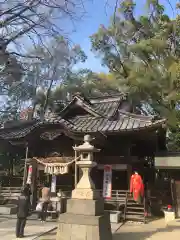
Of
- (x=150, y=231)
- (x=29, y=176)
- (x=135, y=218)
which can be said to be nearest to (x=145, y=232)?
(x=150, y=231)

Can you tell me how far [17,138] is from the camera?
51.0 ft

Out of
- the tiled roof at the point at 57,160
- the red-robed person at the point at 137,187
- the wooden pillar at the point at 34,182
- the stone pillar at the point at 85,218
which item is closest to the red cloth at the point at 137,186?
the red-robed person at the point at 137,187

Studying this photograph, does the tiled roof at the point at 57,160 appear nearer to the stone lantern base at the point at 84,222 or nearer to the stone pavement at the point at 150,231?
the stone pavement at the point at 150,231

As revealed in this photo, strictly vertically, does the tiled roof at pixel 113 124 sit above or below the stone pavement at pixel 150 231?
above

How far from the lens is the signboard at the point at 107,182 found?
13.3 m

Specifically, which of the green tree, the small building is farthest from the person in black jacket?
the green tree

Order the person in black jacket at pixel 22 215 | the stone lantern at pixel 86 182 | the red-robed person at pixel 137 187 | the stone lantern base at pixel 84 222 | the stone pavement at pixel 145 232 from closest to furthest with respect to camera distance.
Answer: the stone lantern base at pixel 84 222
the stone lantern at pixel 86 182
the person in black jacket at pixel 22 215
the stone pavement at pixel 145 232
the red-robed person at pixel 137 187

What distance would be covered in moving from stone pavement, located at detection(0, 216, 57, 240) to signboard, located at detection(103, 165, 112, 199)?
123 inches

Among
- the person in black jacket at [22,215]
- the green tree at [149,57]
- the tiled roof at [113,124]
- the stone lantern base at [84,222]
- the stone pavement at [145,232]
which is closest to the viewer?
the stone lantern base at [84,222]

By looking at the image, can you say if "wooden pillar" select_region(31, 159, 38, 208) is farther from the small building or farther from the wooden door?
the wooden door

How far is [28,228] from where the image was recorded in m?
10.4

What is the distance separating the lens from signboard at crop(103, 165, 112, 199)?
1329cm

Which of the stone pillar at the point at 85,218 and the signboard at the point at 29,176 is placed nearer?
the stone pillar at the point at 85,218

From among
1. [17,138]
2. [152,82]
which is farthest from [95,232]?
[152,82]
